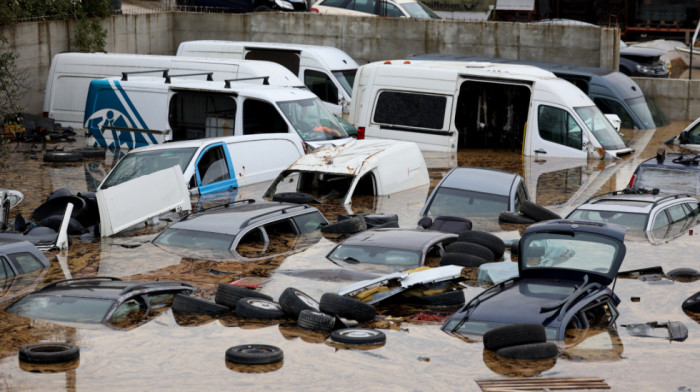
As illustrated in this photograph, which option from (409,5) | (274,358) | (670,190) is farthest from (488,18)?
(274,358)

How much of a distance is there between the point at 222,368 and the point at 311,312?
1.50 m

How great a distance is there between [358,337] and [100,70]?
1593 cm

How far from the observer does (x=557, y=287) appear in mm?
11125

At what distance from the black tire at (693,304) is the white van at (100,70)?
13.1 m

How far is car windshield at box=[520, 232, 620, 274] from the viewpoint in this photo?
37.2ft

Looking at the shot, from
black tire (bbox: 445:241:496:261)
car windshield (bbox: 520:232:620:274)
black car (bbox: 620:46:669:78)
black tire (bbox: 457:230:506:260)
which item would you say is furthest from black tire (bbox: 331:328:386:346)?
black car (bbox: 620:46:669:78)

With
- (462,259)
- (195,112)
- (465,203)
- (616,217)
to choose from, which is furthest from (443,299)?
(195,112)

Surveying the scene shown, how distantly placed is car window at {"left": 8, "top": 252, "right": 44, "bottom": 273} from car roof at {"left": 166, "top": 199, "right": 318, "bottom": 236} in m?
2.28

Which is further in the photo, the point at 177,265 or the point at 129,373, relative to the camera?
the point at 177,265

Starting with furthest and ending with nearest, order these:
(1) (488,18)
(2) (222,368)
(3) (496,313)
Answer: (1) (488,18)
(3) (496,313)
(2) (222,368)

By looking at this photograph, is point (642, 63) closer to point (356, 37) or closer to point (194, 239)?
point (356, 37)

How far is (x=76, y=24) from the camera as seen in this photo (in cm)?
2789

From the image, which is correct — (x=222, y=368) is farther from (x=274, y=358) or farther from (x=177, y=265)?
(x=177, y=265)

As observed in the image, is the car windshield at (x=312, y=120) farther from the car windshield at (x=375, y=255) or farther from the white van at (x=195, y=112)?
the car windshield at (x=375, y=255)
